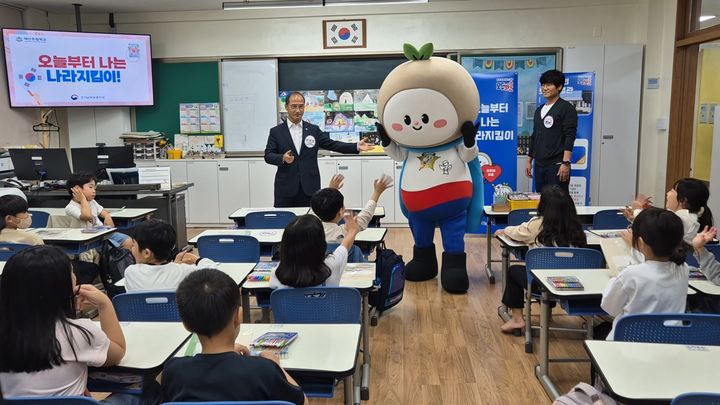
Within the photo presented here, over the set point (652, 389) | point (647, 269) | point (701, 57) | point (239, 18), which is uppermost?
point (239, 18)

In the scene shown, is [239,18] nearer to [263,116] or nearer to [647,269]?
[263,116]

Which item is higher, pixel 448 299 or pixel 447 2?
pixel 447 2

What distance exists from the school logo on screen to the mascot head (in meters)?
4.46

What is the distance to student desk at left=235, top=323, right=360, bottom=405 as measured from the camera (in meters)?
1.92

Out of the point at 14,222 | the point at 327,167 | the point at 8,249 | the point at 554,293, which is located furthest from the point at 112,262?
the point at 327,167

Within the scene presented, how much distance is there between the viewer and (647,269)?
2385mm

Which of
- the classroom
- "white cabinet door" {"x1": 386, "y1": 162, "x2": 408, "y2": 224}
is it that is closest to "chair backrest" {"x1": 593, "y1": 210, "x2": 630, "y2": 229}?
the classroom

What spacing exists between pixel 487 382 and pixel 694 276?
1225 mm

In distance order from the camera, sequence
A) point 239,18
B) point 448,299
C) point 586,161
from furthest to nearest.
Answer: point 239,18 < point 586,161 < point 448,299

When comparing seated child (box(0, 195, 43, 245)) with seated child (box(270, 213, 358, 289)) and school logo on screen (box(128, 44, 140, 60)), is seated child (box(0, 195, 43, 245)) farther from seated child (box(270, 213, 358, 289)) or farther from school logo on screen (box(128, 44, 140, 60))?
school logo on screen (box(128, 44, 140, 60))

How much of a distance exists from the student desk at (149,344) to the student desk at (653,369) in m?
1.49

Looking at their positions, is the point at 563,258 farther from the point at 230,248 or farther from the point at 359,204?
the point at 359,204

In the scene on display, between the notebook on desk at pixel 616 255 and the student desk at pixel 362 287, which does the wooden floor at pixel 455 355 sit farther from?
the notebook on desk at pixel 616 255

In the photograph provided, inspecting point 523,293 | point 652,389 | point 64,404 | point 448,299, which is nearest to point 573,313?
point 523,293
